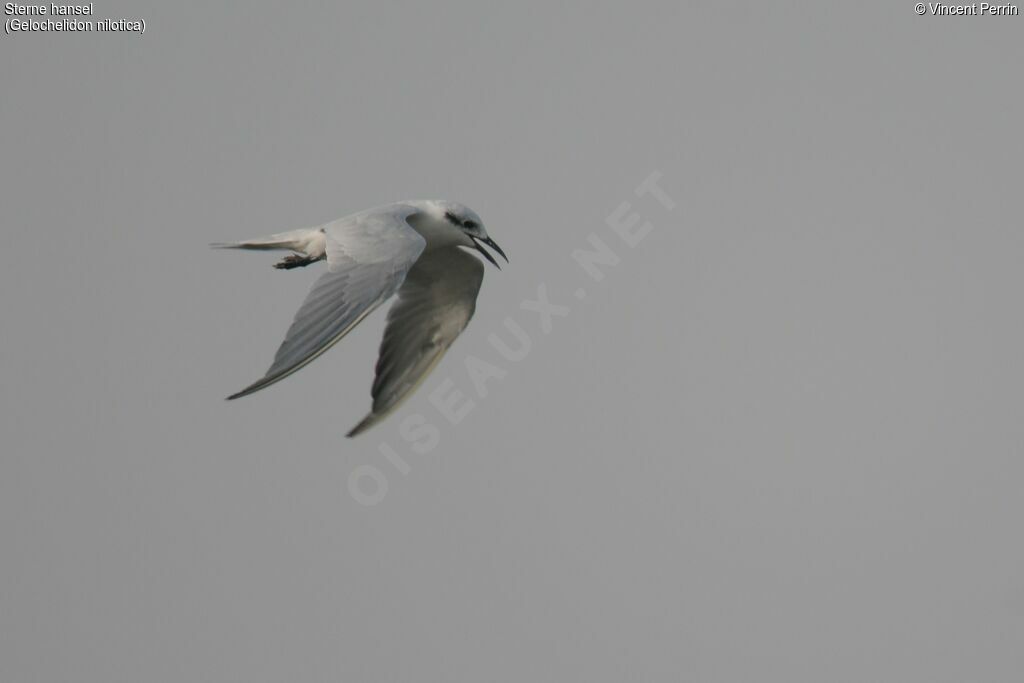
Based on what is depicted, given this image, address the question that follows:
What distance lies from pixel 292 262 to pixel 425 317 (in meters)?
1.19

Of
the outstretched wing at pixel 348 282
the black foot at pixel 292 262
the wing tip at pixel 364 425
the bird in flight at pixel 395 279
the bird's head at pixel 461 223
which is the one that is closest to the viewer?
the outstretched wing at pixel 348 282

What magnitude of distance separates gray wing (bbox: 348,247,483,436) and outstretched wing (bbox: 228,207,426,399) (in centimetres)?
106

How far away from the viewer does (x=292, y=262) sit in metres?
12.0

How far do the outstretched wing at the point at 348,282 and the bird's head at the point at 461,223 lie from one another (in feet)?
2.29

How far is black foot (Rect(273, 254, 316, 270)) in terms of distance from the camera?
39.3 feet

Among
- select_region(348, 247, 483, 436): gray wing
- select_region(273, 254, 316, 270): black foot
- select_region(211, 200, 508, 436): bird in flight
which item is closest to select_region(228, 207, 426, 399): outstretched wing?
select_region(211, 200, 508, 436): bird in flight

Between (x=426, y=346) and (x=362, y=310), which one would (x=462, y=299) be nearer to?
(x=426, y=346)

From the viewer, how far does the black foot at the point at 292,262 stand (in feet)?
39.3

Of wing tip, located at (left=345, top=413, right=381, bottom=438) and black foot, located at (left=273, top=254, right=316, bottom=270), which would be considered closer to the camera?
wing tip, located at (left=345, top=413, right=381, bottom=438)

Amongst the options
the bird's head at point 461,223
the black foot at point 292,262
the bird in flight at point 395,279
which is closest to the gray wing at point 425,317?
the bird in flight at point 395,279

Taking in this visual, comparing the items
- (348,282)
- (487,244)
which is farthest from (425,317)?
(348,282)

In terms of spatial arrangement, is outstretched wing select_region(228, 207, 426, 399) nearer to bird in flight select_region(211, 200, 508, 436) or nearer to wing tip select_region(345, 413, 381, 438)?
bird in flight select_region(211, 200, 508, 436)

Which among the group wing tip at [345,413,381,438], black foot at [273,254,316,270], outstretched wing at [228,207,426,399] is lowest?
wing tip at [345,413,381,438]

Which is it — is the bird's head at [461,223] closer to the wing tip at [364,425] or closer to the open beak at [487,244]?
the open beak at [487,244]
